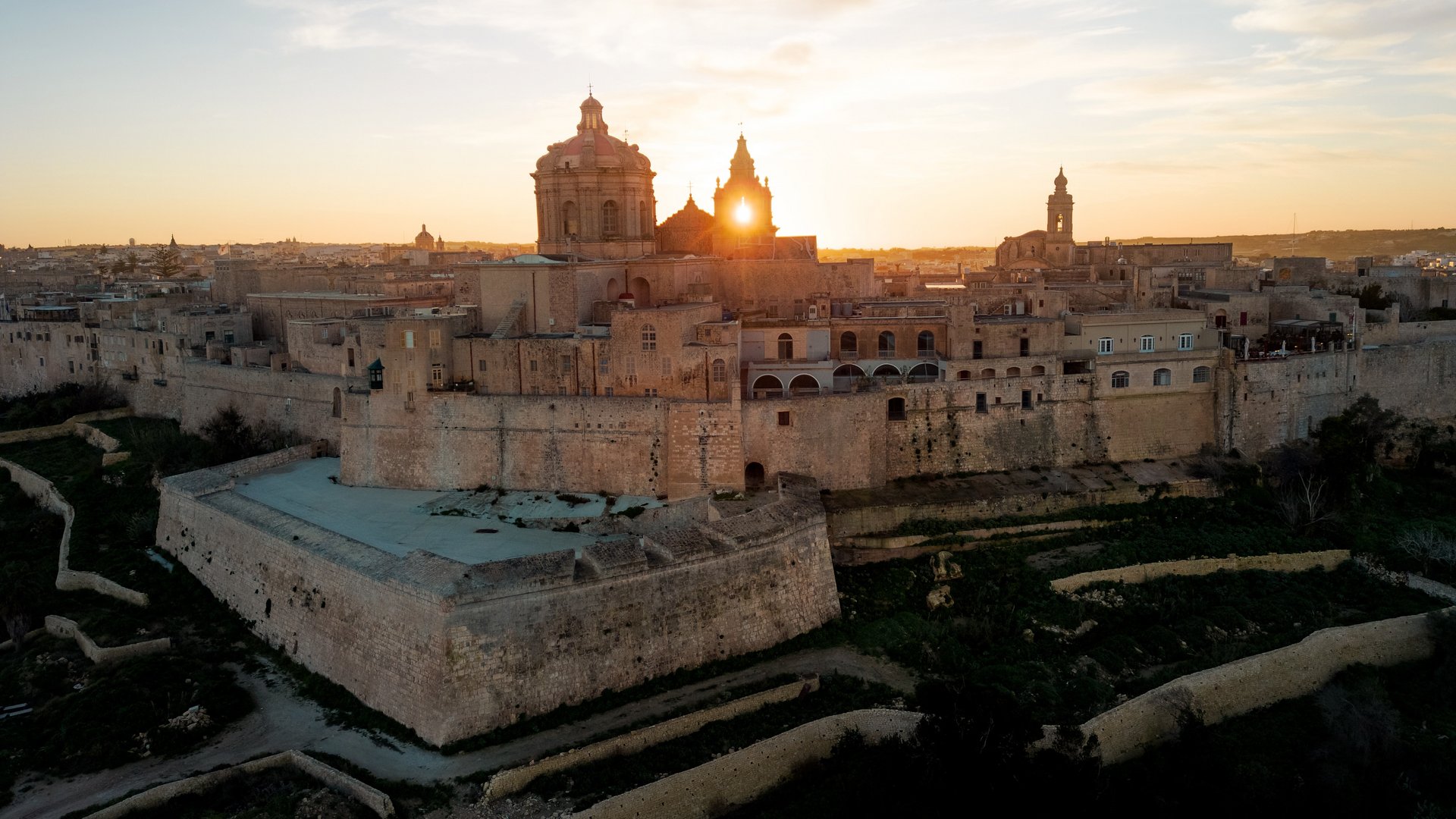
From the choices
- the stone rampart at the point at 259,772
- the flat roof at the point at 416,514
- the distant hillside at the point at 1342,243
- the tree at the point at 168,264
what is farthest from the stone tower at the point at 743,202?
the distant hillside at the point at 1342,243

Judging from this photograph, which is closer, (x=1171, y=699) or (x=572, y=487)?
(x=1171, y=699)

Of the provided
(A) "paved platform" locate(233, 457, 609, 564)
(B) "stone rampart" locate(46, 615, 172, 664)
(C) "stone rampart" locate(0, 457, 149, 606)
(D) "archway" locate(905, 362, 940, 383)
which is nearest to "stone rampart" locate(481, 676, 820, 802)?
(A) "paved platform" locate(233, 457, 609, 564)

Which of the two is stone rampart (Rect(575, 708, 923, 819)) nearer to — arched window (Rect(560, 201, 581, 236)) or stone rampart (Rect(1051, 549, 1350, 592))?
stone rampart (Rect(1051, 549, 1350, 592))

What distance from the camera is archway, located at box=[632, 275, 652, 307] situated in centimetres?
3117

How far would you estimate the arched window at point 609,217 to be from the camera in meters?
34.5

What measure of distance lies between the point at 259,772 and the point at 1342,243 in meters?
129

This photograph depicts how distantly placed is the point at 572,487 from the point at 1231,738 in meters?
13.7

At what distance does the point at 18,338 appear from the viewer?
41.6 meters

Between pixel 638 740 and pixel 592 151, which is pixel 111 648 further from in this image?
pixel 592 151

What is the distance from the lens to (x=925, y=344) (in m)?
29.3

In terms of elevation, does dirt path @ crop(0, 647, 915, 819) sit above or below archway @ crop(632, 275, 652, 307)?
below

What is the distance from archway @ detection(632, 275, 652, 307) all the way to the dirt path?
543 inches

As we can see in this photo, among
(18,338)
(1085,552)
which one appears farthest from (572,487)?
(18,338)

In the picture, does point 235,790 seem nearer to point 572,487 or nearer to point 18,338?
point 572,487
